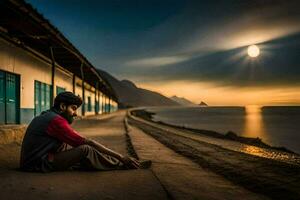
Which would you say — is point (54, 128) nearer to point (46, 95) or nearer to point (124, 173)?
point (124, 173)

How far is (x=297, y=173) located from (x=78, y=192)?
4.93 metres

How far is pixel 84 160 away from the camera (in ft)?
17.0

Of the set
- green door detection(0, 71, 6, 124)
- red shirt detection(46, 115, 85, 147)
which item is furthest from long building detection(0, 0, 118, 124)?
red shirt detection(46, 115, 85, 147)

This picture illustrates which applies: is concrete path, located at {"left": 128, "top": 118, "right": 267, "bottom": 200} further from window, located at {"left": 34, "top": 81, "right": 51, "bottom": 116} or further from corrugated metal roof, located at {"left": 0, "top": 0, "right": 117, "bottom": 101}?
window, located at {"left": 34, "top": 81, "right": 51, "bottom": 116}

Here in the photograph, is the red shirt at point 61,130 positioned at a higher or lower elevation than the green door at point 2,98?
lower

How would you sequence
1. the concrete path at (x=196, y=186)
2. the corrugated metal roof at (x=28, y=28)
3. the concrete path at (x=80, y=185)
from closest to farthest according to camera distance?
the concrete path at (x=80, y=185) → the concrete path at (x=196, y=186) → the corrugated metal roof at (x=28, y=28)

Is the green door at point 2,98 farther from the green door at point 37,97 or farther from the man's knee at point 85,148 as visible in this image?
the man's knee at point 85,148

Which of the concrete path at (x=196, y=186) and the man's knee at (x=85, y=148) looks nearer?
the concrete path at (x=196, y=186)

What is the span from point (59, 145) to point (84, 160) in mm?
482

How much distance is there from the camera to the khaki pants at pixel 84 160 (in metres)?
5.01

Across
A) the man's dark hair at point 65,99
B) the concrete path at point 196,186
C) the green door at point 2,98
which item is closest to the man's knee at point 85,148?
the man's dark hair at point 65,99

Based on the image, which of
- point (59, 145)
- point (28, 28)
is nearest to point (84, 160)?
point (59, 145)

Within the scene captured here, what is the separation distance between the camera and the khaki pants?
501 centimetres

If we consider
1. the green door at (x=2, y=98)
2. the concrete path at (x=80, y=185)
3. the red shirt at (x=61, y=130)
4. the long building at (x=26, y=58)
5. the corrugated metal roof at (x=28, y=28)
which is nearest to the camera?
the concrete path at (x=80, y=185)
